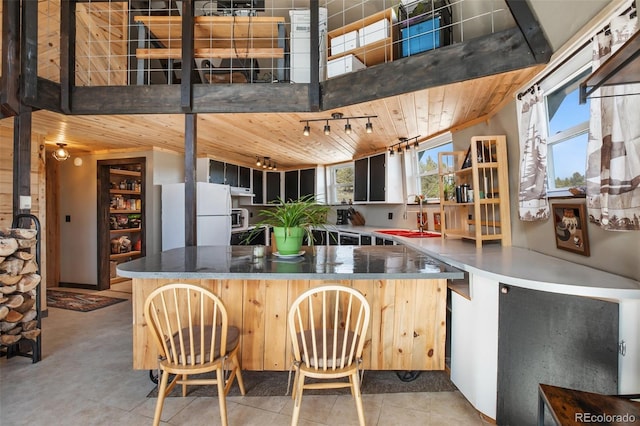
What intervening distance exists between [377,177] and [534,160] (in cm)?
275

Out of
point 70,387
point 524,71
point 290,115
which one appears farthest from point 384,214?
point 70,387

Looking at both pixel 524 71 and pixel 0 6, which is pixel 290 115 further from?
pixel 0 6

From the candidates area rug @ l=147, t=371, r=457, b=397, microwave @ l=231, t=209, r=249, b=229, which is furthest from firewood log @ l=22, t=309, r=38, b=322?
microwave @ l=231, t=209, r=249, b=229

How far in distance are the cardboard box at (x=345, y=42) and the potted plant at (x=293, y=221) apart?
6.30 ft

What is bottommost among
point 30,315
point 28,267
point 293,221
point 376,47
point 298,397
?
point 298,397

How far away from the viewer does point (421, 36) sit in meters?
2.56

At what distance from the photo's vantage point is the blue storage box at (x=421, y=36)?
250 centimetres

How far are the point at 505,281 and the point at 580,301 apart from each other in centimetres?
31

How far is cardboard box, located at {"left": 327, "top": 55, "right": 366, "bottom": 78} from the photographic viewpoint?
297 cm

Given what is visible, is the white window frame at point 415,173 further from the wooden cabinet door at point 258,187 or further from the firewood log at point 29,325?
the firewood log at point 29,325

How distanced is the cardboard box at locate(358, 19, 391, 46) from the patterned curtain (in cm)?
148

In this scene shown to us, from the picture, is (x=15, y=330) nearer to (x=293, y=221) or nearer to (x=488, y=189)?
(x=293, y=221)

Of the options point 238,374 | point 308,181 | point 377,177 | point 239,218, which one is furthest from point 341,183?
point 238,374

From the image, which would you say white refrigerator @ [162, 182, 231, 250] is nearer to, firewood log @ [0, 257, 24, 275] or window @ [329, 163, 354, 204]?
firewood log @ [0, 257, 24, 275]
